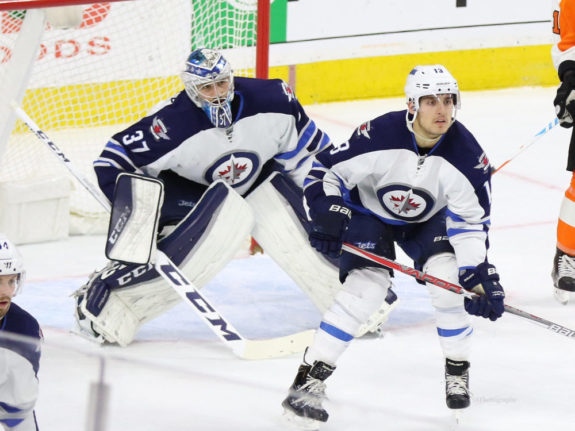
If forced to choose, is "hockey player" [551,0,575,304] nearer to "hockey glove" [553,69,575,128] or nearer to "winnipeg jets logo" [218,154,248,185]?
"hockey glove" [553,69,575,128]

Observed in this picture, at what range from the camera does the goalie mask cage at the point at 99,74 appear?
5015mm

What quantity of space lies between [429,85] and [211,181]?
3.34 ft

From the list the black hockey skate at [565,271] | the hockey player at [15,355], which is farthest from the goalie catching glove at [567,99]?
the hockey player at [15,355]

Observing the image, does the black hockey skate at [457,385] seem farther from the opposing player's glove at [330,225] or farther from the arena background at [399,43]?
the arena background at [399,43]

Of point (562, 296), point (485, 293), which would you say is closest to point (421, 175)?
point (485, 293)

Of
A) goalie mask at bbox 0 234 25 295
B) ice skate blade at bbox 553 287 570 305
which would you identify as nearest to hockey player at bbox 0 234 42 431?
goalie mask at bbox 0 234 25 295

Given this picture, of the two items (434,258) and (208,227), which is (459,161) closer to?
(434,258)

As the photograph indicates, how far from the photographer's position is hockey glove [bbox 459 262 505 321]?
2789mm

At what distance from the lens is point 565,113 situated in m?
3.78

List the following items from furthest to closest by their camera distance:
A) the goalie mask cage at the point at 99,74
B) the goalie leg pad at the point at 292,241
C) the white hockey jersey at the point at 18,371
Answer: the goalie mask cage at the point at 99,74
the goalie leg pad at the point at 292,241
the white hockey jersey at the point at 18,371

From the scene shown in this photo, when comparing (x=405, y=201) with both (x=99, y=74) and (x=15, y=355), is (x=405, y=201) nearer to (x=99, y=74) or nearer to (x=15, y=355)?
(x=15, y=355)

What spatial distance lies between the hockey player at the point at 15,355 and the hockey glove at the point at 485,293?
107 cm

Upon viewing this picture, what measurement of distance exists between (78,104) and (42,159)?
12.4 inches

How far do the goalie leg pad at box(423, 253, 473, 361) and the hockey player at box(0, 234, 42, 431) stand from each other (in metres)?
1.09
